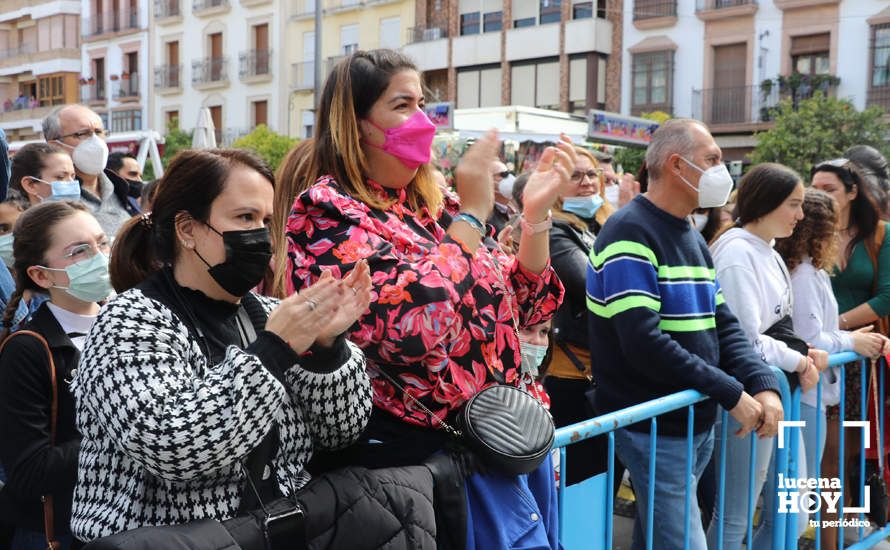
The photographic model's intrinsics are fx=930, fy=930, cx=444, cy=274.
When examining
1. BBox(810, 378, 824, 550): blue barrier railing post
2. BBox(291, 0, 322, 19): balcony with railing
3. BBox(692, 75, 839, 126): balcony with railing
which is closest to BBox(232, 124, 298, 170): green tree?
BBox(291, 0, 322, 19): balcony with railing

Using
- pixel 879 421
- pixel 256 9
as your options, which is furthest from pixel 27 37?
pixel 879 421

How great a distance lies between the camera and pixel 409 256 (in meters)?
2.33

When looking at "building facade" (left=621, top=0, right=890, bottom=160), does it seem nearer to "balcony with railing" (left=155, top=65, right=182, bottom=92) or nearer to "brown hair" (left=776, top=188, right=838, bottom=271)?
"balcony with railing" (left=155, top=65, right=182, bottom=92)

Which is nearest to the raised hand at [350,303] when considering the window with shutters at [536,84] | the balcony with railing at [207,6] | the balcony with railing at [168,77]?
the window with shutters at [536,84]

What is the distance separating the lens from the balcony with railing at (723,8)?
2692 centimetres

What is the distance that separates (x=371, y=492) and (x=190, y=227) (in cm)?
74

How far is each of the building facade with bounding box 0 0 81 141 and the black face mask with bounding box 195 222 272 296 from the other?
43812 millimetres

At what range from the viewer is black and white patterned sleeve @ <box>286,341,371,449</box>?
2102 mm

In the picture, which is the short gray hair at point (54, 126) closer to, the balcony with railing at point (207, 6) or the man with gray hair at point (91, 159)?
the man with gray hair at point (91, 159)

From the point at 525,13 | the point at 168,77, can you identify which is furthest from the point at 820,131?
the point at 168,77

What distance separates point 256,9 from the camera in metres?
37.4

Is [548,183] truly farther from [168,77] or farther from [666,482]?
[168,77]

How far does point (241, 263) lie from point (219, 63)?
38421 mm

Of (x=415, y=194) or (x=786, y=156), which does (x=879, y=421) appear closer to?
(x=415, y=194)
